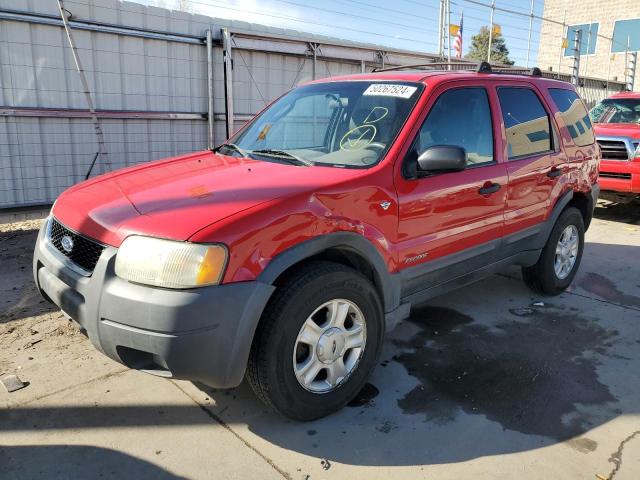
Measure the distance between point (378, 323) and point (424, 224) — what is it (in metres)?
0.69

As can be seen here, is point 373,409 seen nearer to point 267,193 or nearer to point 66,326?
point 267,193

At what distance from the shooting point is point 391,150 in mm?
3100

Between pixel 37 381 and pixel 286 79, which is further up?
pixel 286 79

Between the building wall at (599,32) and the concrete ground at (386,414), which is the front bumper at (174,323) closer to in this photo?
the concrete ground at (386,414)

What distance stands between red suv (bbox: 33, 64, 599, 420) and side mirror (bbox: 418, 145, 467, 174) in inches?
0.5

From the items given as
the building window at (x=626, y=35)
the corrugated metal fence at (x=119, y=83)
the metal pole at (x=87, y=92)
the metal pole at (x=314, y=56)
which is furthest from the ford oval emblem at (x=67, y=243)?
the building window at (x=626, y=35)

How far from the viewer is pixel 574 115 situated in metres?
4.84

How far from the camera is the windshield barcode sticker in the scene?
11.1 feet

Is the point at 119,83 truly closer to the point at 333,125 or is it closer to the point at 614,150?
the point at 333,125

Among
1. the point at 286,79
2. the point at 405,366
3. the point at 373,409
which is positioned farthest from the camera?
the point at 286,79

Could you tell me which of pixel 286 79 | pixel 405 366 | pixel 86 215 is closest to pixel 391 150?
pixel 405 366

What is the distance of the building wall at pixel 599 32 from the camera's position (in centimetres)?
2609

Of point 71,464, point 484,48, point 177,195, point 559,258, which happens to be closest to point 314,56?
point 559,258

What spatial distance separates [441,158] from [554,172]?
185 centimetres
